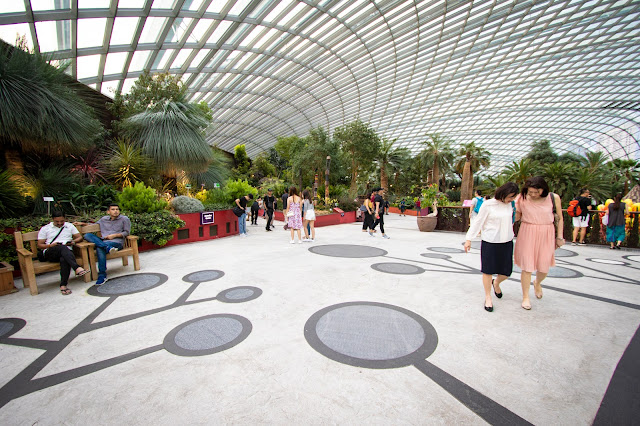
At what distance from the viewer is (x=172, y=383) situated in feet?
6.41

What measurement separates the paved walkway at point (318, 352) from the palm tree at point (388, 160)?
26.4 meters

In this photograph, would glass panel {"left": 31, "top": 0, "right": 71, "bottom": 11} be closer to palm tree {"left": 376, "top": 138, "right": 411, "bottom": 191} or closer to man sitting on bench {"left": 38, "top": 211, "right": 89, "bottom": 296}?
man sitting on bench {"left": 38, "top": 211, "right": 89, "bottom": 296}

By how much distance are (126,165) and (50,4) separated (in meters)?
9.00

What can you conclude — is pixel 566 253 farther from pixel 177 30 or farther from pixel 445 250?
pixel 177 30

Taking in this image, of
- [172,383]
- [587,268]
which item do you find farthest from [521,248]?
[172,383]

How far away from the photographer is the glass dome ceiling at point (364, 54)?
13828 mm

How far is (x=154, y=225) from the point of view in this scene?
6387mm

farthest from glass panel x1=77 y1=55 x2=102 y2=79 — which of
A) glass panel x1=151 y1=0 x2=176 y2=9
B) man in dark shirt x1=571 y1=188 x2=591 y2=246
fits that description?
man in dark shirt x1=571 y1=188 x2=591 y2=246

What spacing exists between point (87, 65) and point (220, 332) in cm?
1979

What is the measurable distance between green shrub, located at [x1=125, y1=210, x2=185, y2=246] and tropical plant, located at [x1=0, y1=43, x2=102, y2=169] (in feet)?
9.17

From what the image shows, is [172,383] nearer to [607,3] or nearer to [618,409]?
[618,409]

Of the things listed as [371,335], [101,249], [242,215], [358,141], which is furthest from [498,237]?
[358,141]

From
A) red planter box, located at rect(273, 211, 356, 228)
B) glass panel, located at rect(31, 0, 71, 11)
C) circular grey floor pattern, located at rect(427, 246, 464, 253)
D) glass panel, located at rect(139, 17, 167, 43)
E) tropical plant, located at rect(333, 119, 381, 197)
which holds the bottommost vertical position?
circular grey floor pattern, located at rect(427, 246, 464, 253)

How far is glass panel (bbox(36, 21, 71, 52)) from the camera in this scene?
11.5 meters
